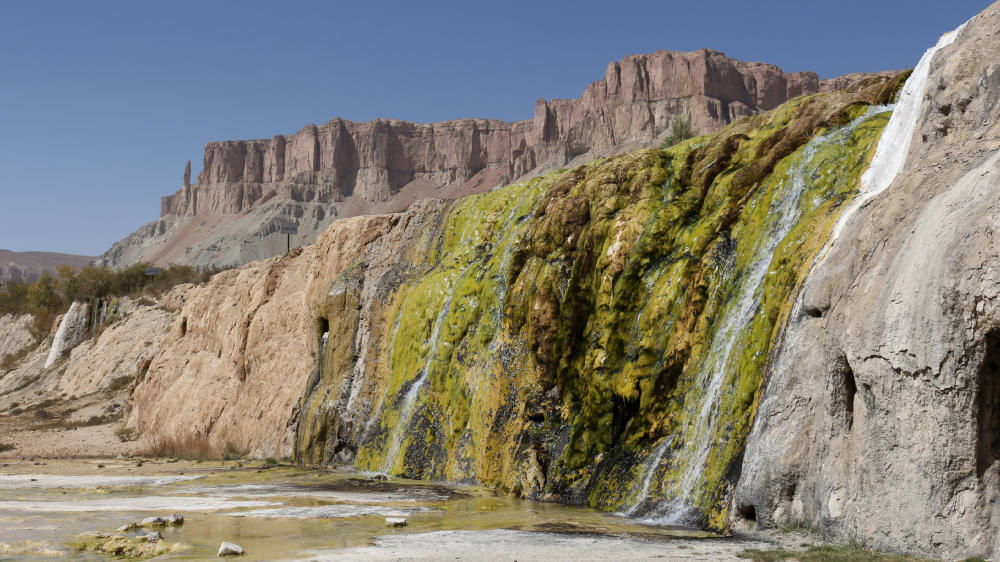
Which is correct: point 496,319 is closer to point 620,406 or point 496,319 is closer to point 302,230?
Answer: point 620,406

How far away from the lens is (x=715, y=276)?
1666 centimetres

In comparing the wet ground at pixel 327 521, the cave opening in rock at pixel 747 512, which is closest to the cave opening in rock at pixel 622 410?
the wet ground at pixel 327 521

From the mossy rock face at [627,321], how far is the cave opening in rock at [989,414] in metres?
4.01

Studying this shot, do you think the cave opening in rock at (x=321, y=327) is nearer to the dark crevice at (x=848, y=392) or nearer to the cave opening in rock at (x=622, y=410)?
the cave opening in rock at (x=622, y=410)

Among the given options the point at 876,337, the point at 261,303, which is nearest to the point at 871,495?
the point at 876,337

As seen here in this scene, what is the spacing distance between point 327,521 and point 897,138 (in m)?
12.0

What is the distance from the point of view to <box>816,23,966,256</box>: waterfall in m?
14.4

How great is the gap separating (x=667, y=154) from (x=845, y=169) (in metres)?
6.62

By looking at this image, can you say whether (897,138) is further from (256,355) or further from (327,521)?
(256,355)

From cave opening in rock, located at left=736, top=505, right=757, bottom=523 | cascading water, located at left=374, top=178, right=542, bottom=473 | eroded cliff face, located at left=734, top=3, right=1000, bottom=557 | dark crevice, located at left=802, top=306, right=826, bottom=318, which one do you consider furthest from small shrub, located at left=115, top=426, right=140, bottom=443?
dark crevice, located at left=802, top=306, right=826, bottom=318

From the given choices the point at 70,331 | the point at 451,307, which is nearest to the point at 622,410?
the point at 451,307

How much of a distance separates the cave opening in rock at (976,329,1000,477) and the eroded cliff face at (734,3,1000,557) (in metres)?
0.02

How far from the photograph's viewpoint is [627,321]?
18.3m

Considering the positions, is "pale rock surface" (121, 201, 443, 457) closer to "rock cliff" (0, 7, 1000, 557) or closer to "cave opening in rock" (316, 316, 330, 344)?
"rock cliff" (0, 7, 1000, 557)
